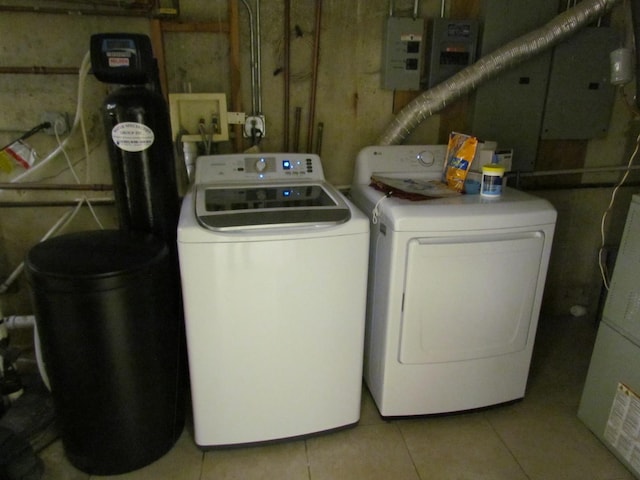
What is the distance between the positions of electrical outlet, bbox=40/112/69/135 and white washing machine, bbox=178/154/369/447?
686 mm

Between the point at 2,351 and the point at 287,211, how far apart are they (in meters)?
1.20

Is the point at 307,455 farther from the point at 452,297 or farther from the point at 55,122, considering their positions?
the point at 55,122

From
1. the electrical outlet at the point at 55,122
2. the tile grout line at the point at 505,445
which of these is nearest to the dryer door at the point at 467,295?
the tile grout line at the point at 505,445

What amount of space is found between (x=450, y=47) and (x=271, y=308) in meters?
1.50

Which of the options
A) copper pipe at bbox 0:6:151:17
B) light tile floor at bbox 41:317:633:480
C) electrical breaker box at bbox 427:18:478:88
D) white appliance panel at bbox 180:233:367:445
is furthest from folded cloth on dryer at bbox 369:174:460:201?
copper pipe at bbox 0:6:151:17

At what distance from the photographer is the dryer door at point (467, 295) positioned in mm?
1579

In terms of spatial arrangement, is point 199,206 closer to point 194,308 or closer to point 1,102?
point 194,308

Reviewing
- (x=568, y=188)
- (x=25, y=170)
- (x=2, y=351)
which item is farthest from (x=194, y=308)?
(x=568, y=188)

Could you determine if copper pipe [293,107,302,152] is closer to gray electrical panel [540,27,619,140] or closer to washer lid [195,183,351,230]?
washer lid [195,183,351,230]

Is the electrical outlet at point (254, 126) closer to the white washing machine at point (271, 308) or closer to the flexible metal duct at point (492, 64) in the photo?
the white washing machine at point (271, 308)

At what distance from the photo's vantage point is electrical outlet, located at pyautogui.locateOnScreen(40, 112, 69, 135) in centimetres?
191

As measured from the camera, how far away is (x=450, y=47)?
6.86 feet

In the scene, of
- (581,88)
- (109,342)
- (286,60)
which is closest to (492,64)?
(581,88)

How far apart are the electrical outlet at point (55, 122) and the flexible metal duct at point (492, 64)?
1.41m
